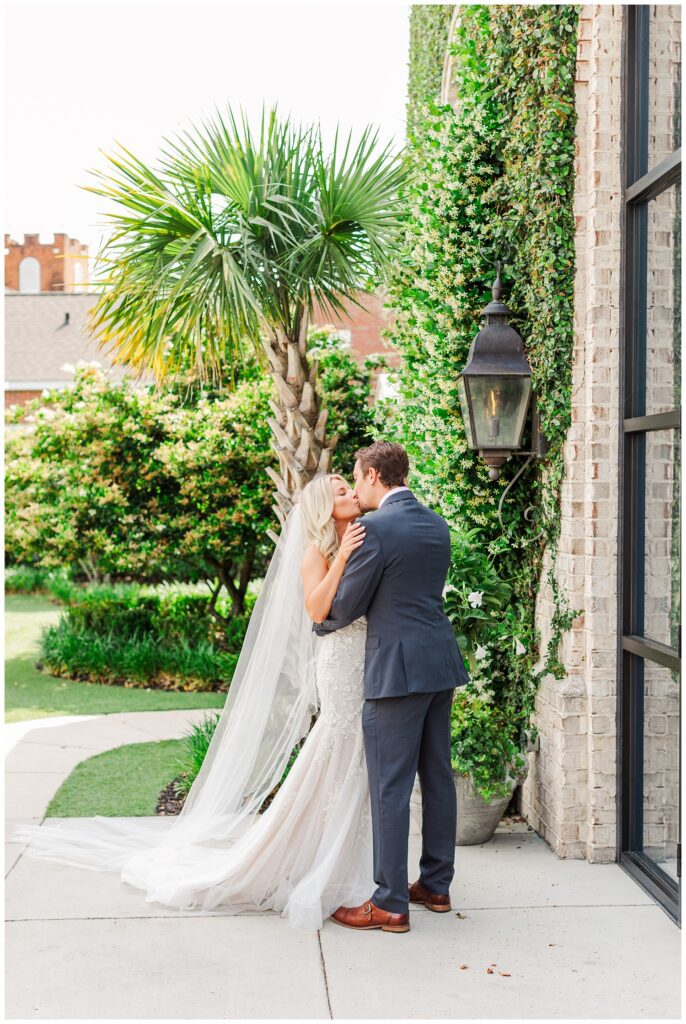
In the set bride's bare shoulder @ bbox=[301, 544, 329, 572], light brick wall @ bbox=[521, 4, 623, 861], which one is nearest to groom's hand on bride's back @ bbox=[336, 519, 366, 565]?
bride's bare shoulder @ bbox=[301, 544, 329, 572]

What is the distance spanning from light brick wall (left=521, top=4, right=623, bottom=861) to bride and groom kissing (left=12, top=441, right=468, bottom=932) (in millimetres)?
945

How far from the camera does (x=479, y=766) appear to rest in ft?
17.3

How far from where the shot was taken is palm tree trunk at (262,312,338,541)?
6.55m

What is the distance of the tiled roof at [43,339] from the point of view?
30.0m

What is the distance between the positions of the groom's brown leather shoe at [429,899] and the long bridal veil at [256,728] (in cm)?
84

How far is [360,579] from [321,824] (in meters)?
1.24

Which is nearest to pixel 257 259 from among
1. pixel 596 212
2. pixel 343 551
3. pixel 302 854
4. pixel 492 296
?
pixel 492 296

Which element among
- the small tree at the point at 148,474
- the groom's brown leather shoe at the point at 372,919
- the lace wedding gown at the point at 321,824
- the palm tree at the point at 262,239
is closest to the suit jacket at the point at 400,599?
the lace wedding gown at the point at 321,824

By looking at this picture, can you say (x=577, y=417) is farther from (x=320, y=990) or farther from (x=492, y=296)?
(x=320, y=990)

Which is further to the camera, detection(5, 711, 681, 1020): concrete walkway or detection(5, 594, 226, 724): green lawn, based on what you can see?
detection(5, 594, 226, 724): green lawn

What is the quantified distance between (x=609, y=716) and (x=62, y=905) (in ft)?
9.37

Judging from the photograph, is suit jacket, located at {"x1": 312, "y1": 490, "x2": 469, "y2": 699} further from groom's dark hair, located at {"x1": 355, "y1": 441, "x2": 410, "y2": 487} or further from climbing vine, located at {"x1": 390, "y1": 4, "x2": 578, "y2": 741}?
climbing vine, located at {"x1": 390, "y1": 4, "x2": 578, "y2": 741}

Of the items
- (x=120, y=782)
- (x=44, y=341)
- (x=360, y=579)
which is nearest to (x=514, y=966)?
(x=360, y=579)

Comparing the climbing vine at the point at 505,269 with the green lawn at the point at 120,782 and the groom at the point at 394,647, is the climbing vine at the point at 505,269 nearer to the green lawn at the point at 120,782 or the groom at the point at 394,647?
the groom at the point at 394,647
